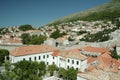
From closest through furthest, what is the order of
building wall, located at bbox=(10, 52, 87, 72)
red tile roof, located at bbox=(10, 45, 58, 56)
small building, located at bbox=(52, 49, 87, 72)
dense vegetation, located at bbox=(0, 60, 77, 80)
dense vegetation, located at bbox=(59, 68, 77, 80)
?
dense vegetation, located at bbox=(0, 60, 77, 80) < dense vegetation, located at bbox=(59, 68, 77, 80) < small building, located at bbox=(52, 49, 87, 72) < building wall, located at bbox=(10, 52, 87, 72) < red tile roof, located at bbox=(10, 45, 58, 56)

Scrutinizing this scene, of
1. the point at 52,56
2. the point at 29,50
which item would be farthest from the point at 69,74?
the point at 29,50

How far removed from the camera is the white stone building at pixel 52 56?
45.0 m

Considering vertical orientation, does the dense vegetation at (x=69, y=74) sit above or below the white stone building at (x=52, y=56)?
below

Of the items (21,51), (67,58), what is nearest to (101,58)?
(67,58)

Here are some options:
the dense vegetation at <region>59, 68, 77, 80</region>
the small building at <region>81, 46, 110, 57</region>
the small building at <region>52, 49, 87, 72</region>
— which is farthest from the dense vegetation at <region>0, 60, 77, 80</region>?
the small building at <region>81, 46, 110, 57</region>

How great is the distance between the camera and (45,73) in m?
43.8

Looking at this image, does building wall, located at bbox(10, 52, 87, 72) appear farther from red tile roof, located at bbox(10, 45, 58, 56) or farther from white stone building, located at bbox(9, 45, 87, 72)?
red tile roof, located at bbox(10, 45, 58, 56)

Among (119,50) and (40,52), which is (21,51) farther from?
(119,50)

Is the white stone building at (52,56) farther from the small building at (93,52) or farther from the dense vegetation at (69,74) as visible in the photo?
the dense vegetation at (69,74)

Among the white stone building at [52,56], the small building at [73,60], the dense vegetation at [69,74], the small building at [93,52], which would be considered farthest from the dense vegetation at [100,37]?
the dense vegetation at [69,74]

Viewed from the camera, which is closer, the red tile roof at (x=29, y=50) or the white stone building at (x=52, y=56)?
the white stone building at (x=52, y=56)

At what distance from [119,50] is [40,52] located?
2455 centimetres

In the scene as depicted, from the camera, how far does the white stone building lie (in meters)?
45.0

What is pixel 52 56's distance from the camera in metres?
54.1
